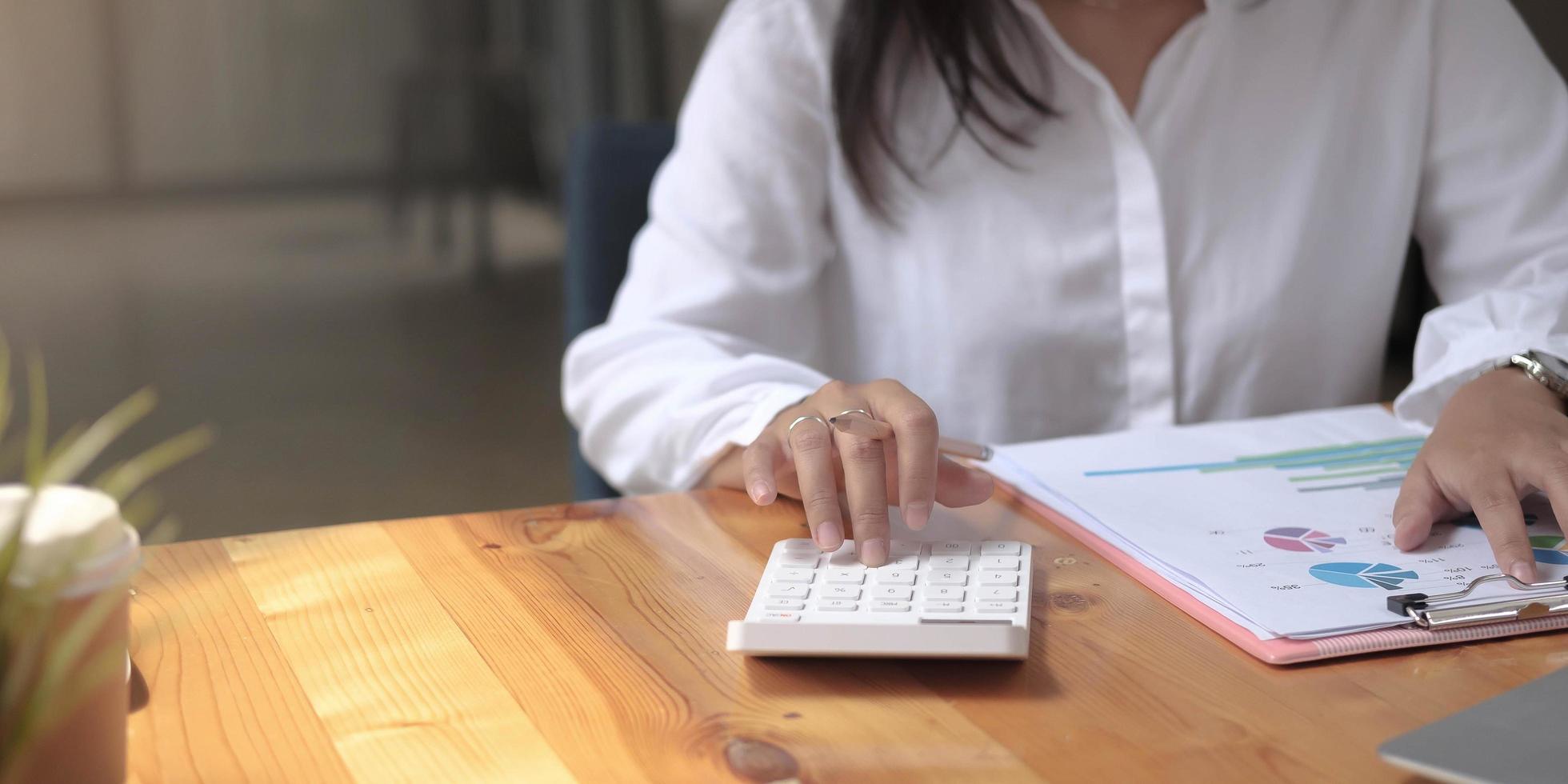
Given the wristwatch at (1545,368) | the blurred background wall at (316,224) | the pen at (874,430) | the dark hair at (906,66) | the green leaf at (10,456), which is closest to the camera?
the green leaf at (10,456)

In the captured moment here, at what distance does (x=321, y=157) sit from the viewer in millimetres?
2240

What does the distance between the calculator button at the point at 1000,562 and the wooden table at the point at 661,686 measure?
0.06 feet

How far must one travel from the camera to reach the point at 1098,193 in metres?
1.06

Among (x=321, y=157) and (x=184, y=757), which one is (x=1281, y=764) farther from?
(x=321, y=157)

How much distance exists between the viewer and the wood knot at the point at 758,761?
446mm

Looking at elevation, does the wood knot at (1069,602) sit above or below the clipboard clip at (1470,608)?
below

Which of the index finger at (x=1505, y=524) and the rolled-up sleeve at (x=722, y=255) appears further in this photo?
the rolled-up sleeve at (x=722, y=255)

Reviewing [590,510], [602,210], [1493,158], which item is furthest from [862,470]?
[1493,158]

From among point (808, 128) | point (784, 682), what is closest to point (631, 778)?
point (784, 682)

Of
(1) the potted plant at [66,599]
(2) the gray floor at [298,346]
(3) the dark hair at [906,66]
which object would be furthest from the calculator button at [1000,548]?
(2) the gray floor at [298,346]

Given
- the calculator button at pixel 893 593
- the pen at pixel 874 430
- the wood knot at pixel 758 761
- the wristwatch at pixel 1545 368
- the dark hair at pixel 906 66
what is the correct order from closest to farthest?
1. the wood knot at pixel 758 761
2. the calculator button at pixel 893 593
3. the pen at pixel 874 430
4. the wristwatch at pixel 1545 368
5. the dark hair at pixel 906 66

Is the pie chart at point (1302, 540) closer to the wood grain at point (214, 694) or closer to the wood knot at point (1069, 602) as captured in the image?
the wood knot at point (1069, 602)

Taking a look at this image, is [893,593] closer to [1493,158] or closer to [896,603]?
[896,603]

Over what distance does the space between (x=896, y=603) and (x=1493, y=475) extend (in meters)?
0.32
